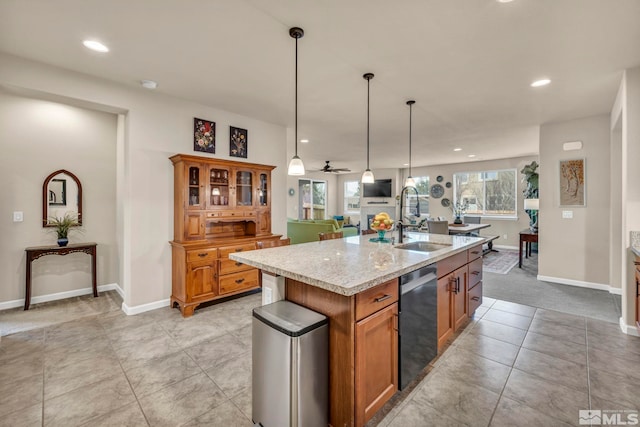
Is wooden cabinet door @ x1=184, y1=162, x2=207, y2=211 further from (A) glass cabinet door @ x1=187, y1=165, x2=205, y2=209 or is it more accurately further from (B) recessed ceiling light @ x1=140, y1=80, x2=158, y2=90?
(B) recessed ceiling light @ x1=140, y1=80, x2=158, y2=90

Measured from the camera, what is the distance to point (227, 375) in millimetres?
2172

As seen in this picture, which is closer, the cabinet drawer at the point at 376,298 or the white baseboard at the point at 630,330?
the cabinet drawer at the point at 376,298

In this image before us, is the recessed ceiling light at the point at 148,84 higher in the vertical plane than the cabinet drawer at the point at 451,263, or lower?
higher

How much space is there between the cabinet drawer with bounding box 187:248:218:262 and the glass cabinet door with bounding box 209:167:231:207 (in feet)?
1.97

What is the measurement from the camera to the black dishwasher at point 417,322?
188 centimetres

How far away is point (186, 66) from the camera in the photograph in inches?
108

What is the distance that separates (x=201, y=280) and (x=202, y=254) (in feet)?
1.00

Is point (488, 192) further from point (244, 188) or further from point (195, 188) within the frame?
point (195, 188)

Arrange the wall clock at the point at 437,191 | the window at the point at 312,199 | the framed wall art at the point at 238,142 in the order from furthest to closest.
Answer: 1. the window at the point at 312,199
2. the wall clock at the point at 437,191
3. the framed wall art at the point at 238,142

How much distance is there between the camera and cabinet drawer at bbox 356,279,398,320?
1.55 metres

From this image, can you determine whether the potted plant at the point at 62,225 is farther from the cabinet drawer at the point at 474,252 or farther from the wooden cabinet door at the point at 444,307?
the cabinet drawer at the point at 474,252

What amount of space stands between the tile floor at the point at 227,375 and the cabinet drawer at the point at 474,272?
1.44 ft

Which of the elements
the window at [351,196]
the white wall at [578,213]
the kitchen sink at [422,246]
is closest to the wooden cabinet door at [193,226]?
the kitchen sink at [422,246]

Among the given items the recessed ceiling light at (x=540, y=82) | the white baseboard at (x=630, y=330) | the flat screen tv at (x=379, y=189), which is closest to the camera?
the white baseboard at (x=630, y=330)
